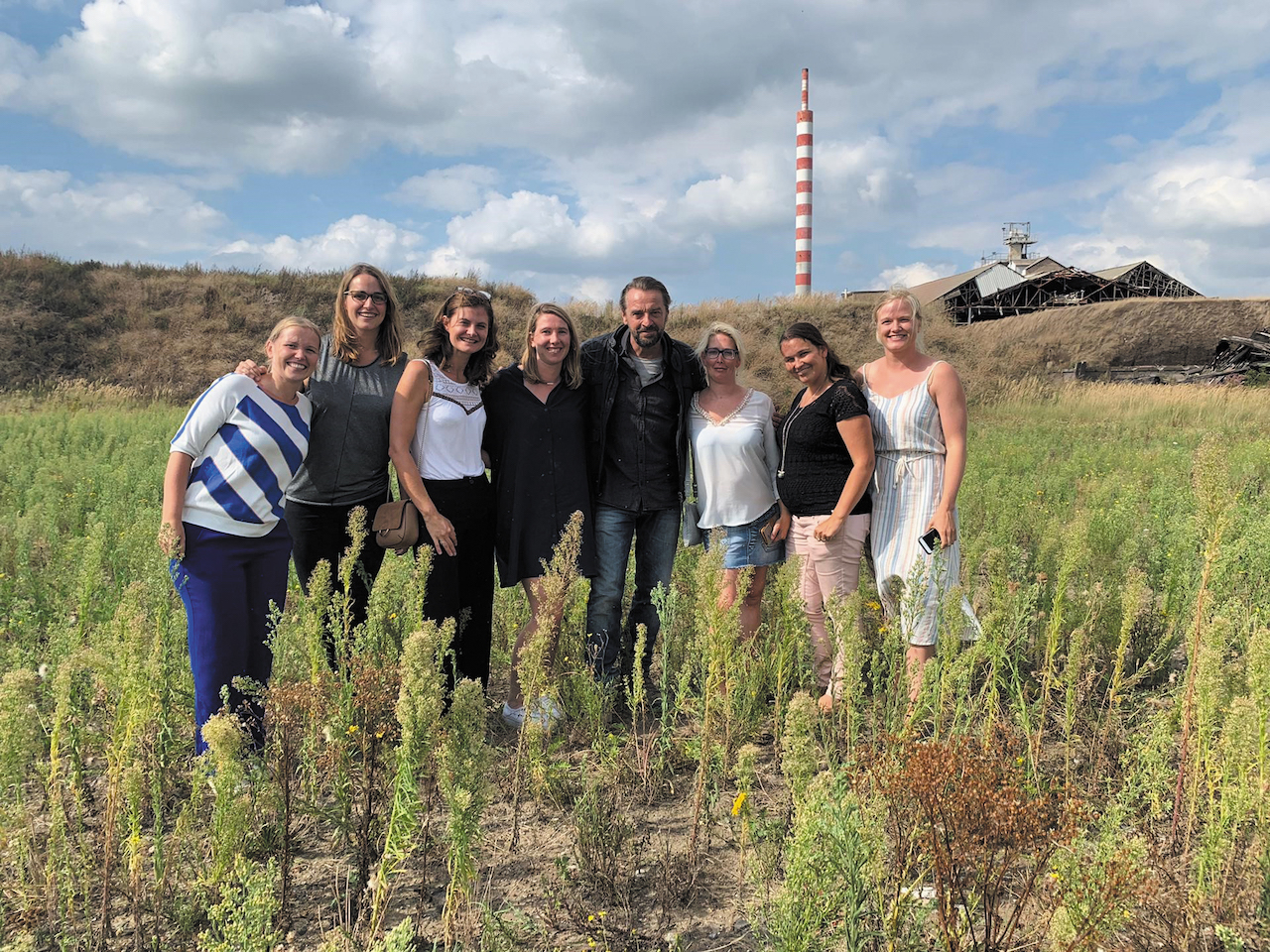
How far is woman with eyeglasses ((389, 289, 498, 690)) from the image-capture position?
3.48m

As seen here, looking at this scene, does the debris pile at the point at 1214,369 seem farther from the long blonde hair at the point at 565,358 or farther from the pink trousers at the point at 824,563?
the long blonde hair at the point at 565,358

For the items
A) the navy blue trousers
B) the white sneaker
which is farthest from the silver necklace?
the navy blue trousers

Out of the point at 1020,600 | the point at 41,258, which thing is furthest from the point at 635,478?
the point at 41,258

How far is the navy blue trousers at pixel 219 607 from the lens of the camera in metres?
2.89

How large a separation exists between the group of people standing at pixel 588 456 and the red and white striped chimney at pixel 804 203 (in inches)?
1388

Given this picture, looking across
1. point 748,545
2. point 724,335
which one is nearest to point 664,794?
point 748,545

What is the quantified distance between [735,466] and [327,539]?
1.94 metres

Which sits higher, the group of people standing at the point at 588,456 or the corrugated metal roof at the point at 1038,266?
the corrugated metal roof at the point at 1038,266

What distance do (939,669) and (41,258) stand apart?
29.3m

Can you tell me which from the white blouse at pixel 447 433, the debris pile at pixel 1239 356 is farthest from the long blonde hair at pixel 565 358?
the debris pile at pixel 1239 356

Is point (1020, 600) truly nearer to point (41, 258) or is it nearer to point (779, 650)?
point (779, 650)

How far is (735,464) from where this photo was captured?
3.82 m

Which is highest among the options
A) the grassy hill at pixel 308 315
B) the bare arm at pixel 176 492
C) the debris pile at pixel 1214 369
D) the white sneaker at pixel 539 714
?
the grassy hill at pixel 308 315

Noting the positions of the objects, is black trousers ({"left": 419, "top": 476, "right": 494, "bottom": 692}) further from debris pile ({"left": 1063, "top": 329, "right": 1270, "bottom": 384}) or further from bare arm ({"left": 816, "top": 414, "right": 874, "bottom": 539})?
debris pile ({"left": 1063, "top": 329, "right": 1270, "bottom": 384})
